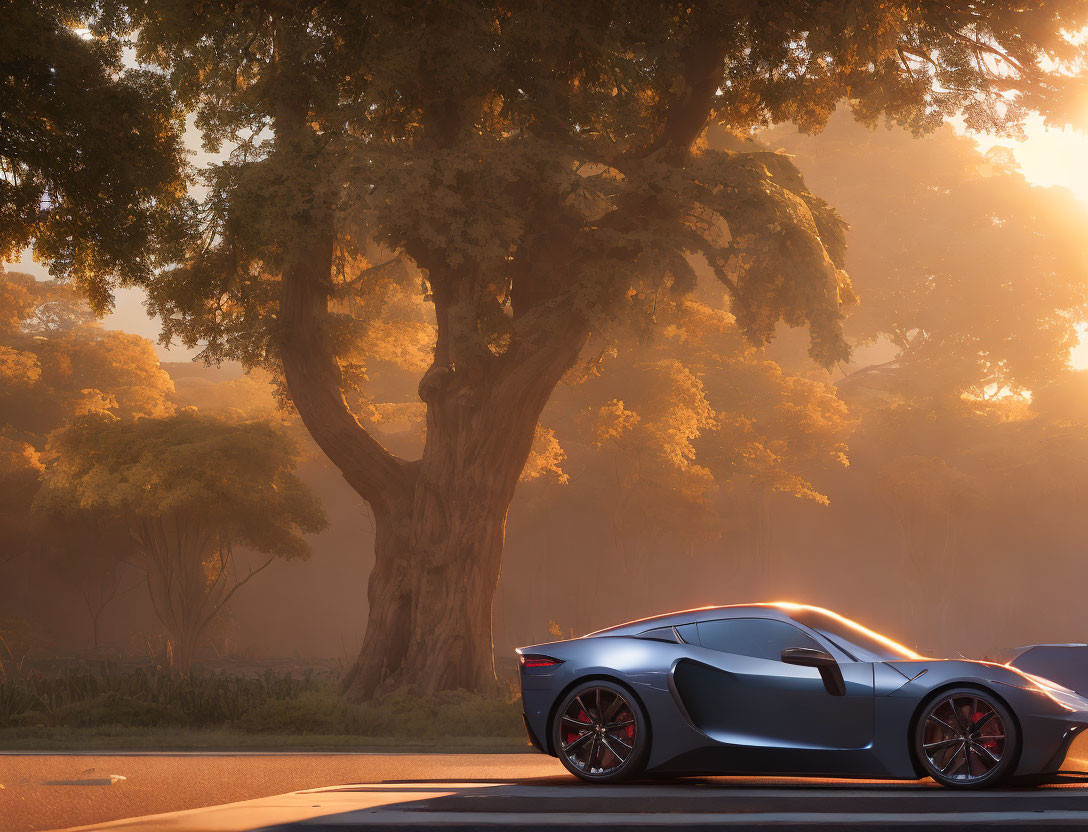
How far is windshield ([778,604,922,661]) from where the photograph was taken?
715 centimetres

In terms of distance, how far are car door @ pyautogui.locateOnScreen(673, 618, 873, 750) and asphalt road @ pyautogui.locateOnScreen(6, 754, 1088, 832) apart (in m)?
0.31

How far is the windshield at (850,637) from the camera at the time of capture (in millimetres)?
7152

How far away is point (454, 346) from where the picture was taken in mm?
17906

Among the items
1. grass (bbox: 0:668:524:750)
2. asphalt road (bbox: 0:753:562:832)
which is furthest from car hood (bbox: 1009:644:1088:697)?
grass (bbox: 0:668:524:750)

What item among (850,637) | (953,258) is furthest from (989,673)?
(953,258)

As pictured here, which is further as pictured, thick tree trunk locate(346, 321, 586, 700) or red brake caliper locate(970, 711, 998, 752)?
thick tree trunk locate(346, 321, 586, 700)

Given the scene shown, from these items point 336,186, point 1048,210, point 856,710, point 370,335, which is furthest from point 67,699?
point 1048,210

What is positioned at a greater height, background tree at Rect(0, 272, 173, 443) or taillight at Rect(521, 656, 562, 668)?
background tree at Rect(0, 272, 173, 443)

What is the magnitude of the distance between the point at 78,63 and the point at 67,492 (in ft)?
44.5

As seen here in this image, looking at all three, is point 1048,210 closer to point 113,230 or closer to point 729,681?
point 113,230

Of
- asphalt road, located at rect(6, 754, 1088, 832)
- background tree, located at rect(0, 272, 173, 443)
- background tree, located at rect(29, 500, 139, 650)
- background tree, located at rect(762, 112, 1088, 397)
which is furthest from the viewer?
background tree, located at rect(762, 112, 1088, 397)

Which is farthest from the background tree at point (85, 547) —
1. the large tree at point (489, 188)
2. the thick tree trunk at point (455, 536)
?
the thick tree trunk at point (455, 536)

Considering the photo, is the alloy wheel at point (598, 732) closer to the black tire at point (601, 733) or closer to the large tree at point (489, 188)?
the black tire at point (601, 733)

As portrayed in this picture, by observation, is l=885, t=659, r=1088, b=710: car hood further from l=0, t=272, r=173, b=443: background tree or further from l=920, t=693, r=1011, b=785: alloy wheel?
l=0, t=272, r=173, b=443: background tree
